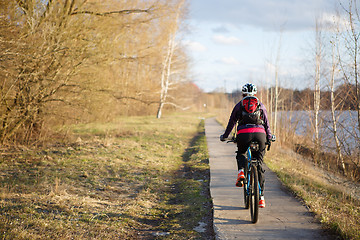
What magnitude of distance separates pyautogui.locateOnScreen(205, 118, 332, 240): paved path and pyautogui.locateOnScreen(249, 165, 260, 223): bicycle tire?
0.51 feet

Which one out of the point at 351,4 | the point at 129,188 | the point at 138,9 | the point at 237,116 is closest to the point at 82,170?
the point at 129,188

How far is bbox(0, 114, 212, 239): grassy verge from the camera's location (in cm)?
497

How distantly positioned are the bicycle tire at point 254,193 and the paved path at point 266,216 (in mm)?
155

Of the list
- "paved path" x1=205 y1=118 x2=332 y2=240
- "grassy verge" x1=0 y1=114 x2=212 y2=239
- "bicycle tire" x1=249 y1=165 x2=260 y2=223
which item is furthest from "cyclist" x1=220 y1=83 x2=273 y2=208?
"grassy verge" x1=0 y1=114 x2=212 y2=239

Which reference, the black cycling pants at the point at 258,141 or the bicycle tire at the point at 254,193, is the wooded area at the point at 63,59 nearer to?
the black cycling pants at the point at 258,141

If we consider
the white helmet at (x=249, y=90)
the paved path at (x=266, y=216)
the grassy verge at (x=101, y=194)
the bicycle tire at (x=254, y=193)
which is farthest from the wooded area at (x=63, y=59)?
the bicycle tire at (x=254, y=193)

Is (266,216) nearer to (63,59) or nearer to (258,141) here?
(258,141)

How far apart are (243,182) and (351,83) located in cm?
615

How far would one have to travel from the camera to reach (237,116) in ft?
17.6

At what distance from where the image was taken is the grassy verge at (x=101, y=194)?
4973 millimetres

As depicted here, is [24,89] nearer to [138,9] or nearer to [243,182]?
[138,9]

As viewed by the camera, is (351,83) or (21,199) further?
(351,83)

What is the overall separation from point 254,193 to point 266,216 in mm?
691

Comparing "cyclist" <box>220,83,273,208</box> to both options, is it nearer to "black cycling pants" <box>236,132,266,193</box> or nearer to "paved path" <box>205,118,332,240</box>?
"black cycling pants" <box>236,132,266,193</box>
